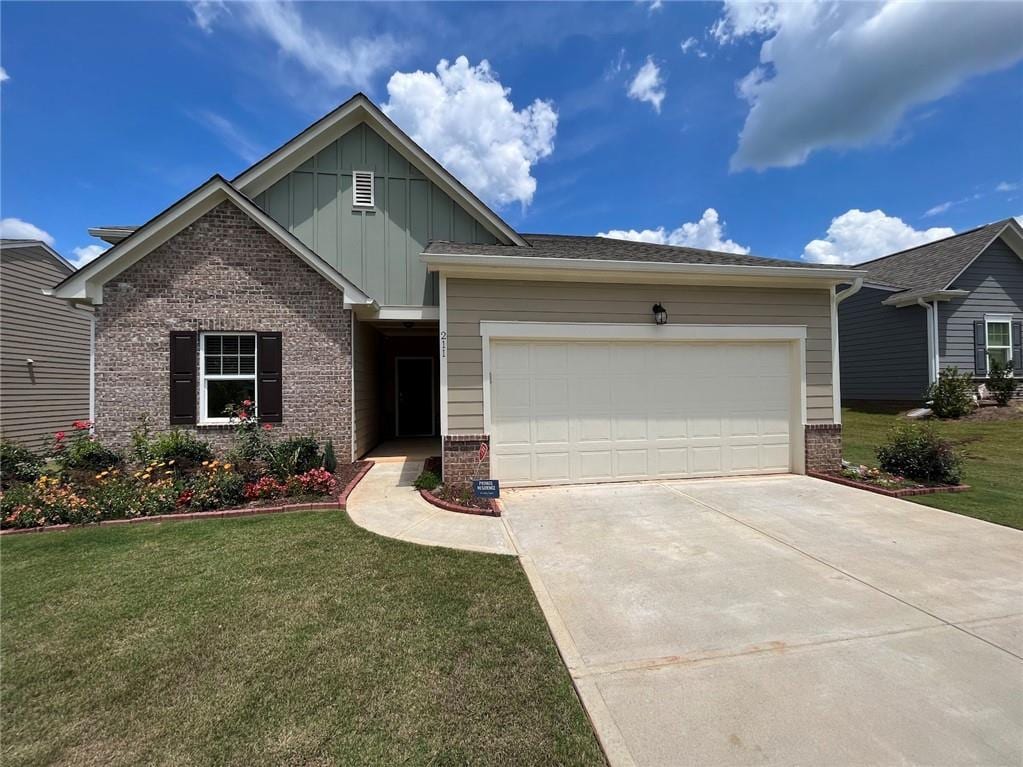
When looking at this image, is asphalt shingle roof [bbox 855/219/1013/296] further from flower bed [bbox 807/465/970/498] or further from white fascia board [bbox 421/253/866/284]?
flower bed [bbox 807/465/970/498]

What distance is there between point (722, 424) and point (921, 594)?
13.8 ft

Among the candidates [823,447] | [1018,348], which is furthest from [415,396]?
[1018,348]

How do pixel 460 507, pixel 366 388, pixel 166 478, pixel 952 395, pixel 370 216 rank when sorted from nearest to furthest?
pixel 460 507
pixel 166 478
pixel 370 216
pixel 366 388
pixel 952 395

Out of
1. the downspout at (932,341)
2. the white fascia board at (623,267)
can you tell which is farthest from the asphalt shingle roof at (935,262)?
the white fascia board at (623,267)

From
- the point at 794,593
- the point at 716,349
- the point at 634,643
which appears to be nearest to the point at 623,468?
the point at 716,349

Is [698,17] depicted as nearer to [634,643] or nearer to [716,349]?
[716,349]

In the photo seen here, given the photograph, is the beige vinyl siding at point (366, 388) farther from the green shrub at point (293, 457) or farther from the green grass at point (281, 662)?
the green grass at point (281, 662)

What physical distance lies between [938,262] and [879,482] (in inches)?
558

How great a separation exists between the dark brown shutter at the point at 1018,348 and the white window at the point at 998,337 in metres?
0.11

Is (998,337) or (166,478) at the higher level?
(998,337)

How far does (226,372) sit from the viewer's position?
8172 millimetres

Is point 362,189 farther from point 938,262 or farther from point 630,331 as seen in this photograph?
point 938,262

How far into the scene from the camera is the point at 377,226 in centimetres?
959

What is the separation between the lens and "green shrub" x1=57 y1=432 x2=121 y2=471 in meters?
7.09
